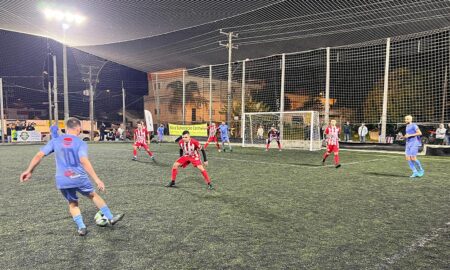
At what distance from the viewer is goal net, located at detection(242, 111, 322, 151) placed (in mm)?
22562

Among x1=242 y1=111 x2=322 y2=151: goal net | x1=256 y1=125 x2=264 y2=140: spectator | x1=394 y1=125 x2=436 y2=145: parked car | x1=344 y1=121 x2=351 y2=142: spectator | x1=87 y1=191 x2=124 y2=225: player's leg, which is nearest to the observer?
x1=87 y1=191 x2=124 y2=225: player's leg

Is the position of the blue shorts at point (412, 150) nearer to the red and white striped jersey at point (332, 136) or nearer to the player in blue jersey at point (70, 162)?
the red and white striped jersey at point (332, 136)

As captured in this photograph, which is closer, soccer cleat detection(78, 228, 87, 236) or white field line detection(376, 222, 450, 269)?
white field line detection(376, 222, 450, 269)

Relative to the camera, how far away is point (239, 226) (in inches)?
206

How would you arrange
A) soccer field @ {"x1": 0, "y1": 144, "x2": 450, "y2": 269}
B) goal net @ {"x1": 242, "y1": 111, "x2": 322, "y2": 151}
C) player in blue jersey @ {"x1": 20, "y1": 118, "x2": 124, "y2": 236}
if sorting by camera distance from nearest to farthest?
soccer field @ {"x1": 0, "y1": 144, "x2": 450, "y2": 269} < player in blue jersey @ {"x1": 20, "y1": 118, "x2": 124, "y2": 236} < goal net @ {"x1": 242, "y1": 111, "x2": 322, "y2": 151}

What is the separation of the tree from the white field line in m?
18.5

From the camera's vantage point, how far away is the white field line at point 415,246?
378 cm

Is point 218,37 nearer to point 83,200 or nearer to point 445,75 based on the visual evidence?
point 445,75

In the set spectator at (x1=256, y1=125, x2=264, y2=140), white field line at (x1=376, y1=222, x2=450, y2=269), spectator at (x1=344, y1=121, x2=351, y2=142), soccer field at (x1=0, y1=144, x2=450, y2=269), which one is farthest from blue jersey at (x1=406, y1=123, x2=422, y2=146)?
spectator at (x1=256, y1=125, x2=264, y2=140)

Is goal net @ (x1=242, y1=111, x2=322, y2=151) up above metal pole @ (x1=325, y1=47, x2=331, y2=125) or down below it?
below

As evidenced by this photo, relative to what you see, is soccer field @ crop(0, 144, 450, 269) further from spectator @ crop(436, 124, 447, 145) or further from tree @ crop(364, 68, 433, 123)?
tree @ crop(364, 68, 433, 123)

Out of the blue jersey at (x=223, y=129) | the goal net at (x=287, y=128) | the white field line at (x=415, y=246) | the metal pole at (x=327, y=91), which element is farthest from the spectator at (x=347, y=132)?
the white field line at (x=415, y=246)

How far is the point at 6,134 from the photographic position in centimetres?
3372

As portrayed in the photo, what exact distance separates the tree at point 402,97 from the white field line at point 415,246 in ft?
60.6
